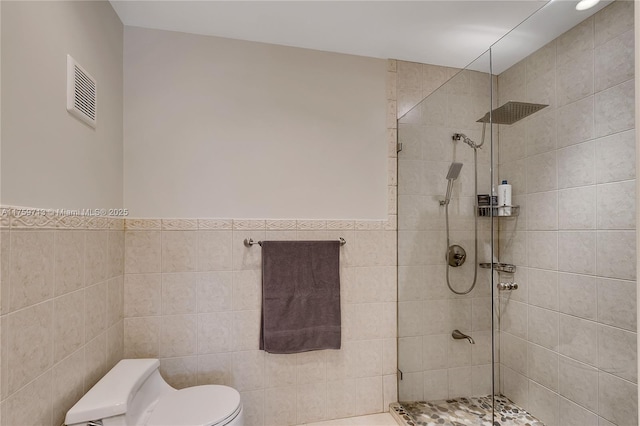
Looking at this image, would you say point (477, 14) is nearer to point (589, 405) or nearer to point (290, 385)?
point (589, 405)

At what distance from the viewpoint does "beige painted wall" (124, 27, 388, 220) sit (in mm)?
1786

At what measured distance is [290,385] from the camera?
1.93m

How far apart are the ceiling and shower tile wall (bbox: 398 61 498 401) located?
238 millimetres

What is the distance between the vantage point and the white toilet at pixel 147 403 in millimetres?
1161

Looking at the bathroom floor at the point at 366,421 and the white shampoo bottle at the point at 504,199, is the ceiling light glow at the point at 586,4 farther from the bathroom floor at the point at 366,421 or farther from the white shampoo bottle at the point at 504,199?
the bathroom floor at the point at 366,421

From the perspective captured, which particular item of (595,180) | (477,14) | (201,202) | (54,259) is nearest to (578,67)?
(595,180)

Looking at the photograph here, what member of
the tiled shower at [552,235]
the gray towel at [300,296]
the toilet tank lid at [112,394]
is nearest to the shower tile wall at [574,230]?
the tiled shower at [552,235]

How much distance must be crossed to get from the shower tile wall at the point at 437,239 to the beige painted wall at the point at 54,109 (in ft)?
5.51

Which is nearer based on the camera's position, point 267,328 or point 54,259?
point 54,259

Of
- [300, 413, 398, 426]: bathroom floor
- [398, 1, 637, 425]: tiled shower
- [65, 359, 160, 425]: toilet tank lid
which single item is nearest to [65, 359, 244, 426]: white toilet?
[65, 359, 160, 425]: toilet tank lid

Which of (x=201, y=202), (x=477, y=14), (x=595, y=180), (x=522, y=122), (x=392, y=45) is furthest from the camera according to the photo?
(x=392, y=45)

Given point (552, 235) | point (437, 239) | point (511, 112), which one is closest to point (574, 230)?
point (552, 235)

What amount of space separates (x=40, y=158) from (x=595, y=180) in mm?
1938

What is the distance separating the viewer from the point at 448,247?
1746 millimetres
